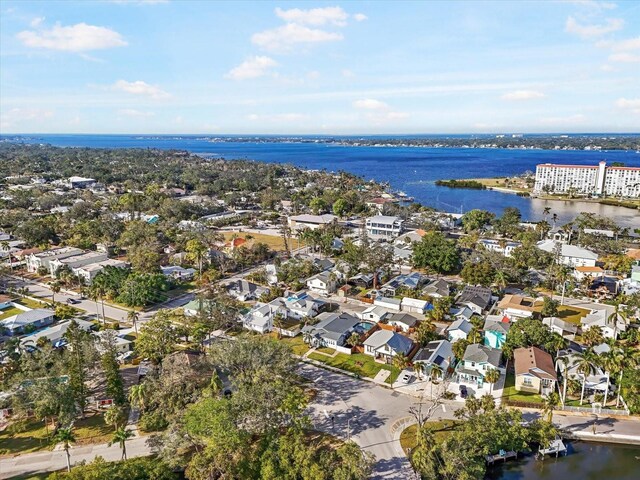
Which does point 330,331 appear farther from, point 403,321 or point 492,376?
point 492,376

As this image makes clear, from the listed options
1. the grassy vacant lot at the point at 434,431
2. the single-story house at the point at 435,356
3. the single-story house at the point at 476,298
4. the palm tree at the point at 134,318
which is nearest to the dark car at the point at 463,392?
the single-story house at the point at 435,356

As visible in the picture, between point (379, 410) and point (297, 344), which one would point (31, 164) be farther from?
point (379, 410)

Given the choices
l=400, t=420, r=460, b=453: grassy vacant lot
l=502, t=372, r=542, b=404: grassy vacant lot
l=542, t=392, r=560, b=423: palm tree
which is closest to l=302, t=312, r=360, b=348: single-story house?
l=400, t=420, r=460, b=453: grassy vacant lot

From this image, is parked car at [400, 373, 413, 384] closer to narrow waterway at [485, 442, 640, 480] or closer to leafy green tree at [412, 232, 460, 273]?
narrow waterway at [485, 442, 640, 480]

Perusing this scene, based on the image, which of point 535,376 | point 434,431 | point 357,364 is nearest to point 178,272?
point 357,364

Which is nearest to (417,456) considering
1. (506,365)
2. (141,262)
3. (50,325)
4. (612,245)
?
(506,365)

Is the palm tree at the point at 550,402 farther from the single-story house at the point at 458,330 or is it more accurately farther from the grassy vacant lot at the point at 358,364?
the grassy vacant lot at the point at 358,364
